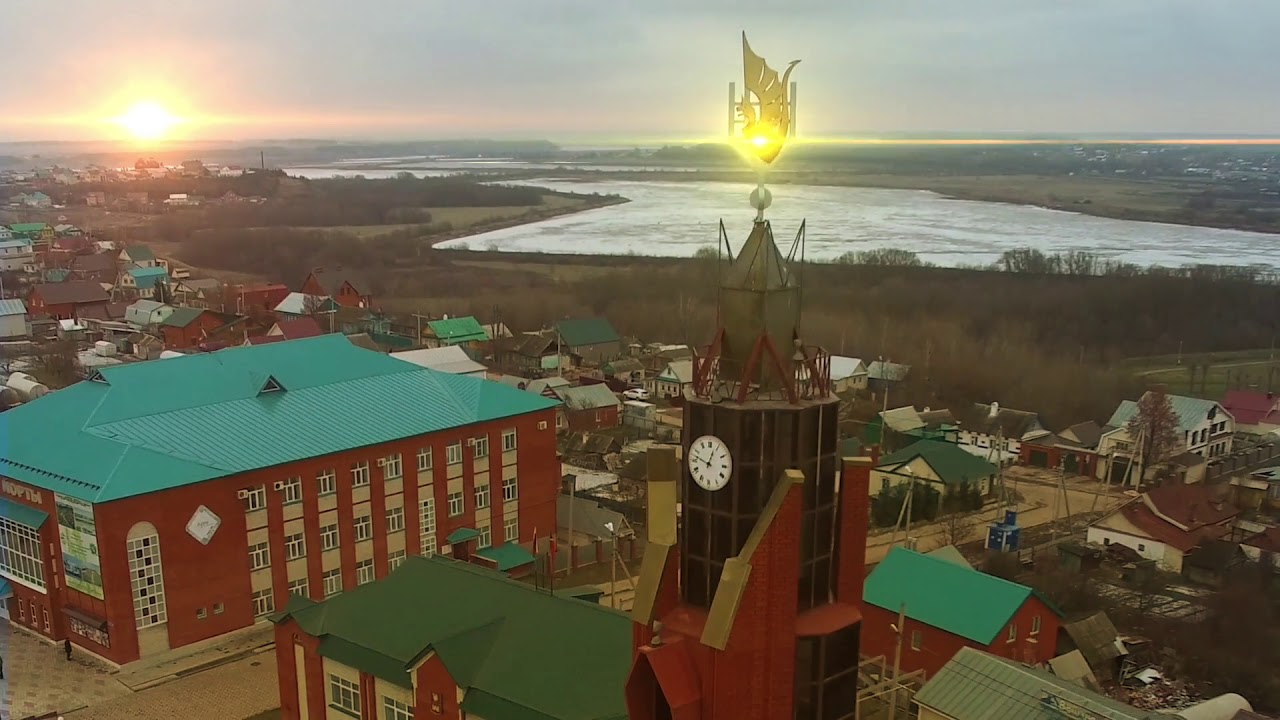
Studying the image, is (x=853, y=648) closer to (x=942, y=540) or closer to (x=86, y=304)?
(x=942, y=540)

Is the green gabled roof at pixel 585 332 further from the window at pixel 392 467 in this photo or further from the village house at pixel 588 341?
the window at pixel 392 467

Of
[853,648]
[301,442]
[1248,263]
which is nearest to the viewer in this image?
[853,648]

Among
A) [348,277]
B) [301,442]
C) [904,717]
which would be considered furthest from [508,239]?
[904,717]

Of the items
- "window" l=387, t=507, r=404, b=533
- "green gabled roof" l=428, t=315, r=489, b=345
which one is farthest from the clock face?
"green gabled roof" l=428, t=315, r=489, b=345

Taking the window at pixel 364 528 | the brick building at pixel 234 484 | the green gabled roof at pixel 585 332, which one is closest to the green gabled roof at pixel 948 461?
the brick building at pixel 234 484

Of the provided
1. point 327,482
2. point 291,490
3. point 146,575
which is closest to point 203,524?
point 146,575

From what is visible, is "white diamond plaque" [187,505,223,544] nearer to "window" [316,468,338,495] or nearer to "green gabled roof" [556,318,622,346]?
"window" [316,468,338,495]

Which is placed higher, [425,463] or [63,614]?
[425,463]
